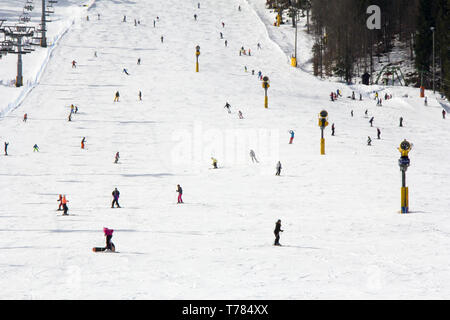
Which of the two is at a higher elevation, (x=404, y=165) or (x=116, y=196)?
(x=404, y=165)

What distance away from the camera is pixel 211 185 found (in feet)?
99.9

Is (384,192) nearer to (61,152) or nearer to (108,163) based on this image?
(108,163)

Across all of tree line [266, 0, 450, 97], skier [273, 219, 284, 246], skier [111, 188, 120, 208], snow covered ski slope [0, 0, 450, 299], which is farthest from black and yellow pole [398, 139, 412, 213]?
tree line [266, 0, 450, 97]

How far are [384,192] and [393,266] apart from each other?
37.1 feet

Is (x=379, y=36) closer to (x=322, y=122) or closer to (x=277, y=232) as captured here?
(x=322, y=122)

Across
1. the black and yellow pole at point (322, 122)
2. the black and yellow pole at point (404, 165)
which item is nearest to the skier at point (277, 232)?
the black and yellow pole at point (404, 165)

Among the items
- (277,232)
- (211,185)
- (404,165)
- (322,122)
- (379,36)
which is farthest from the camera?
(379,36)

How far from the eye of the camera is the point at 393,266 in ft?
53.2

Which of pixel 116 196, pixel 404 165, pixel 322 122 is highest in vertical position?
pixel 322 122

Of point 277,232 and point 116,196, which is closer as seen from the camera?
point 277,232

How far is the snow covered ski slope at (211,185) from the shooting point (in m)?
15.5

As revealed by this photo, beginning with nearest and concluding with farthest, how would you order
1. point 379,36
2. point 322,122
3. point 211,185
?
1. point 211,185
2. point 322,122
3. point 379,36

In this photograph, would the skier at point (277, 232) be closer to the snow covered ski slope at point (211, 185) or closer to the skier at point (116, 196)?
the snow covered ski slope at point (211, 185)

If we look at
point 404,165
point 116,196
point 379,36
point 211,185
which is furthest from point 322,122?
point 379,36
